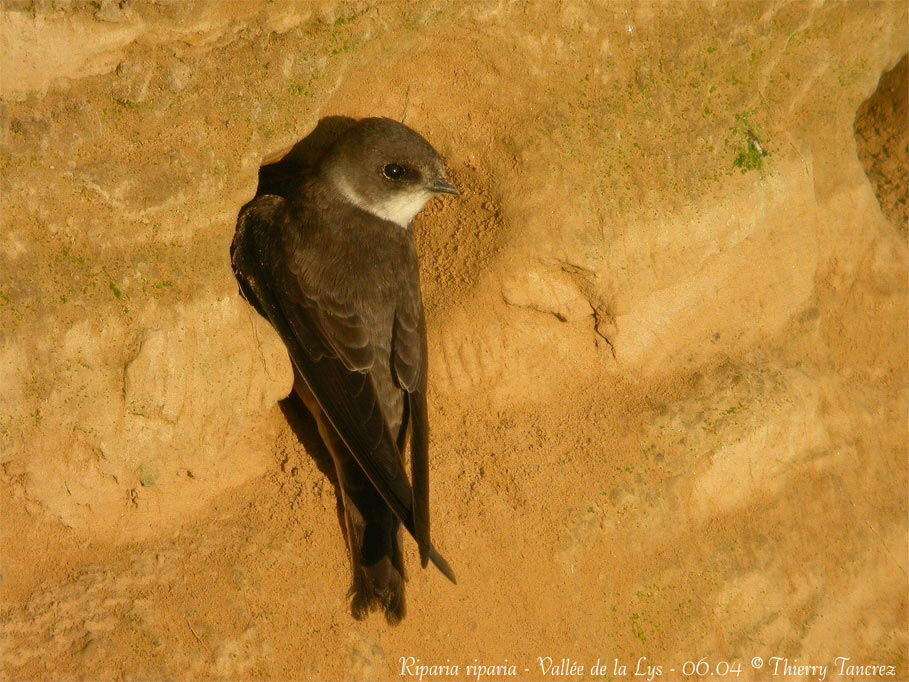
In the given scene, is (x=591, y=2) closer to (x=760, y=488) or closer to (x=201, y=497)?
(x=760, y=488)

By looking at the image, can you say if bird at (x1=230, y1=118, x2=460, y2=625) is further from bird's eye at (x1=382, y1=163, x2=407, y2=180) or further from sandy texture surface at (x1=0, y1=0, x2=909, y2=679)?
sandy texture surface at (x1=0, y1=0, x2=909, y2=679)

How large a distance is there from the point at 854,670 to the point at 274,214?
2.88 m

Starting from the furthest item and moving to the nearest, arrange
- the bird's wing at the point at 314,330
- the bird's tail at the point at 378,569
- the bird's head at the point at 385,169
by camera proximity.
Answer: the bird's head at the point at 385,169
the bird's wing at the point at 314,330
the bird's tail at the point at 378,569

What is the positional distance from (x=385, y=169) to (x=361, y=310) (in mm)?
536

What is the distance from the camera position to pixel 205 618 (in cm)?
274

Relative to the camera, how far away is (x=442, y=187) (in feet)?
10.9

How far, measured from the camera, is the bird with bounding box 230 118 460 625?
2.94m

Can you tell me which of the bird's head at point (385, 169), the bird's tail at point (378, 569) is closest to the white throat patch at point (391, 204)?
the bird's head at point (385, 169)

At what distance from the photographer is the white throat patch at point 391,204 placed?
344 centimetres

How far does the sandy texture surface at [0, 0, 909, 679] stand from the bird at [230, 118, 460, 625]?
127mm

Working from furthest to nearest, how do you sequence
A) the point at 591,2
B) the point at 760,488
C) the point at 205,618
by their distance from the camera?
the point at 760,488 < the point at 591,2 < the point at 205,618

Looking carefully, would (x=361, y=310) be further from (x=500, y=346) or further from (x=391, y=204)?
(x=500, y=346)

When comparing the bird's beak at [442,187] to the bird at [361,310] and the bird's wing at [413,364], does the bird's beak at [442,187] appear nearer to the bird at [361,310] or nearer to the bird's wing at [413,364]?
the bird at [361,310]

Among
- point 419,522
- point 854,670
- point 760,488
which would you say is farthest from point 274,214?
point 854,670
